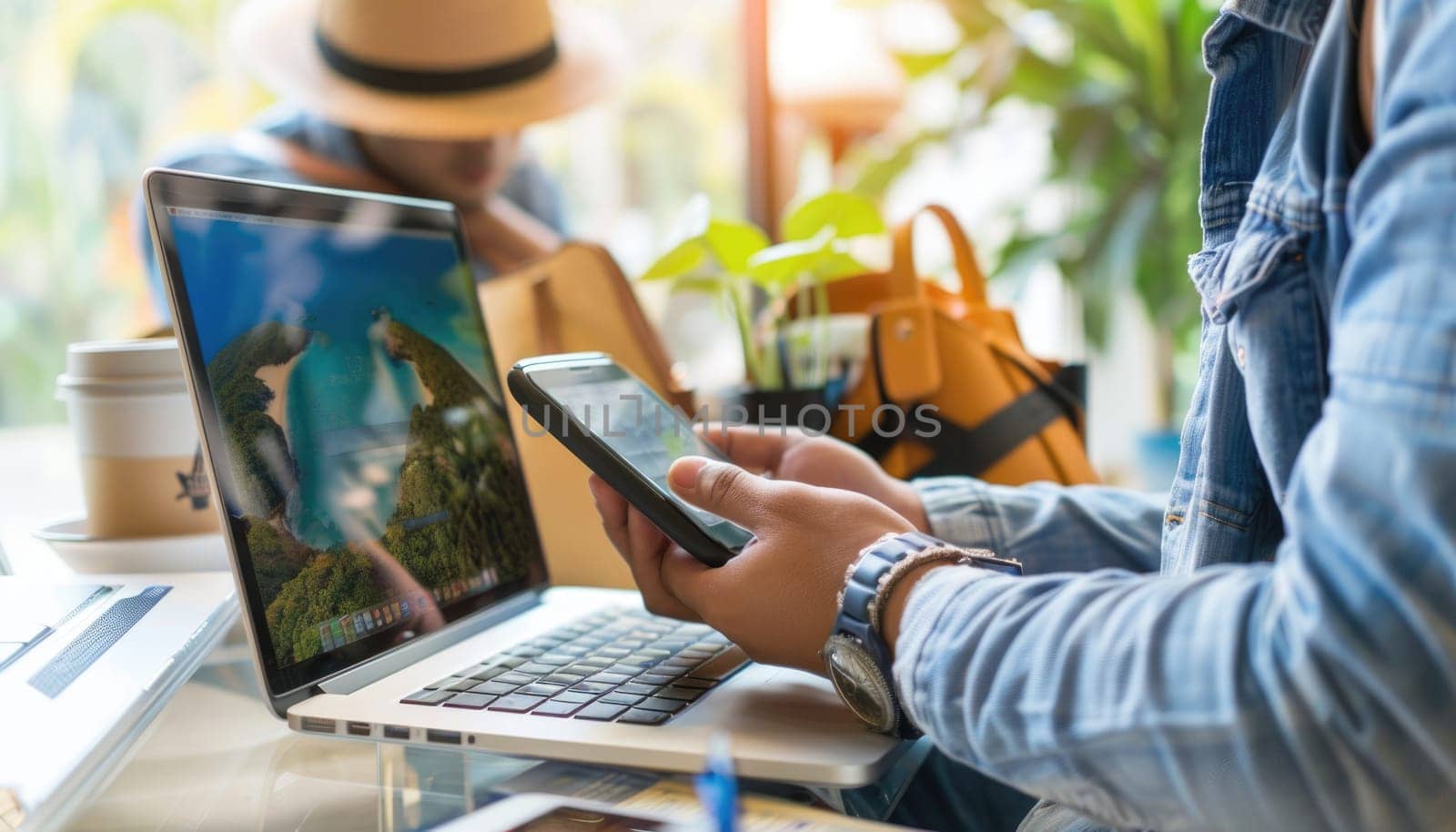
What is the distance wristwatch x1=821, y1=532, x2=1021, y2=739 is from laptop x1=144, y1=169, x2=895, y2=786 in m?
0.02

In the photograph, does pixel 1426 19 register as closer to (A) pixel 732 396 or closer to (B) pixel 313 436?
(B) pixel 313 436

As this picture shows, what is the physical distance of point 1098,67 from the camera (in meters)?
2.55

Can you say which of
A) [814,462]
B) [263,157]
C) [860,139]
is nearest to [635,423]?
[814,462]

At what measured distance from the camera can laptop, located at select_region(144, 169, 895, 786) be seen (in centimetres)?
52

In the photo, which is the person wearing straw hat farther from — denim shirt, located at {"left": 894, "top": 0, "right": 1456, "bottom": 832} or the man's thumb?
denim shirt, located at {"left": 894, "top": 0, "right": 1456, "bottom": 832}

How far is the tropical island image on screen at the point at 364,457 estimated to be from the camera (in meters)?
0.56

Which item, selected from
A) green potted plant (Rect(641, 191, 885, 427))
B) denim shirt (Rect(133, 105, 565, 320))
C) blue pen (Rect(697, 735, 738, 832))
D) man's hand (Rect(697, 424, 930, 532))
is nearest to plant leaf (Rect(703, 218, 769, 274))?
green potted plant (Rect(641, 191, 885, 427))

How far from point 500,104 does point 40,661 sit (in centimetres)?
116

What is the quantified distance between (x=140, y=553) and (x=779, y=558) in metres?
0.44

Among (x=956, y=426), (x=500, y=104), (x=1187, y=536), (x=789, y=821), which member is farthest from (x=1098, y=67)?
(x=789, y=821)

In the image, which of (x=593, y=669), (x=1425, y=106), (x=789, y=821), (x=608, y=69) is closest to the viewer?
(x=1425, y=106)

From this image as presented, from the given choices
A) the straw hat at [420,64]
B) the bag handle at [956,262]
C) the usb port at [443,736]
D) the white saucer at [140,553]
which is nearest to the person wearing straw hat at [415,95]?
the straw hat at [420,64]

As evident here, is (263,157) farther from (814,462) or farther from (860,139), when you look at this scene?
(860,139)

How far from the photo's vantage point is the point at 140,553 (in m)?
0.69
